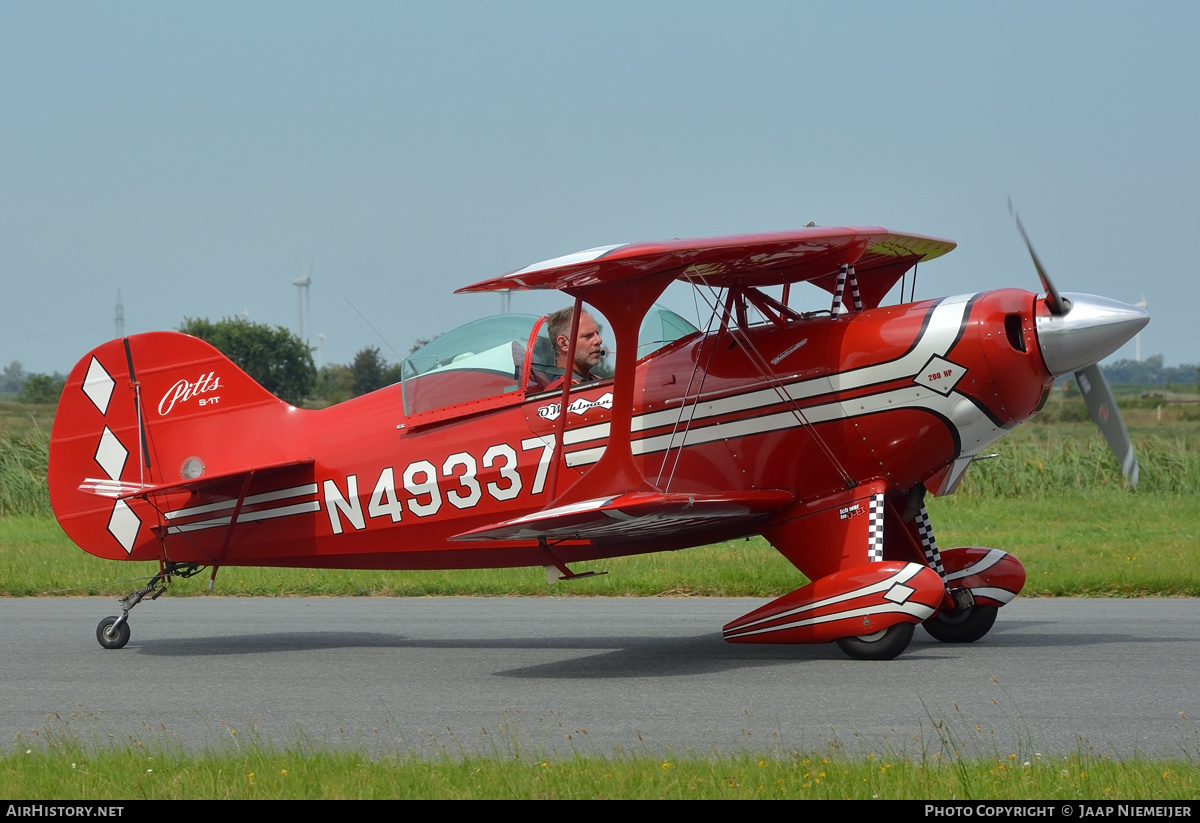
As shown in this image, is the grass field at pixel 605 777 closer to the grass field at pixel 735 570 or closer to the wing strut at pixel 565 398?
the wing strut at pixel 565 398

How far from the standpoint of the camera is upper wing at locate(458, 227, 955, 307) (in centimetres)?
735

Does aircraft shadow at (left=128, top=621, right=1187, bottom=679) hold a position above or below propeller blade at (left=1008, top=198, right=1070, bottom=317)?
below

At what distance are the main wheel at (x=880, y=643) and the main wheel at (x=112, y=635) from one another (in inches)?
215

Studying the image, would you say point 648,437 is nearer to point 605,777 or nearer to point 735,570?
point 605,777

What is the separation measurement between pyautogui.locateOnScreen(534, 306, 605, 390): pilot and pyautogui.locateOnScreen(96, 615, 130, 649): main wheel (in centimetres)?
381

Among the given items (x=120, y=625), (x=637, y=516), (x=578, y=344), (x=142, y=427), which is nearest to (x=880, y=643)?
(x=637, y=516)

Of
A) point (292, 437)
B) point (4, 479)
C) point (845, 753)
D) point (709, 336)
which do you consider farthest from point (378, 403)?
point (4, 479)

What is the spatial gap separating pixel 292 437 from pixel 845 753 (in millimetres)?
5697

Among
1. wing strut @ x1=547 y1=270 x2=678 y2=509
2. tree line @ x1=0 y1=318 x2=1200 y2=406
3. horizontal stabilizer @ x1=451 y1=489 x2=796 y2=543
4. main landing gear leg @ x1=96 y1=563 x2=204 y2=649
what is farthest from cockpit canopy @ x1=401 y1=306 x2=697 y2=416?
tree line @ x1=0 y1=318 x2=1200 y2=406

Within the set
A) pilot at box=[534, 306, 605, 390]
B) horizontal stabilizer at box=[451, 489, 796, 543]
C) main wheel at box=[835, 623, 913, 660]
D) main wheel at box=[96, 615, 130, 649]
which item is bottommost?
main wheel at box=[96, 615, 130, 649]

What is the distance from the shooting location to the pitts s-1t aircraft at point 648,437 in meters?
7.59

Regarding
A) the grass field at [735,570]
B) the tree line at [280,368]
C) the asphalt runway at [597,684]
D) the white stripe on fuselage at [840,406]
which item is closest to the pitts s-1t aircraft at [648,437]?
the white stripe on fuselage at [840,406]

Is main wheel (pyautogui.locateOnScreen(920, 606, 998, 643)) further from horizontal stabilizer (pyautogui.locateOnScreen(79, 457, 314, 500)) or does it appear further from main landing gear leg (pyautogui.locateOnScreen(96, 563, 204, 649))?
main landing gear leg (pyautogui.locateOnScreen(96, 563, 204, 649))

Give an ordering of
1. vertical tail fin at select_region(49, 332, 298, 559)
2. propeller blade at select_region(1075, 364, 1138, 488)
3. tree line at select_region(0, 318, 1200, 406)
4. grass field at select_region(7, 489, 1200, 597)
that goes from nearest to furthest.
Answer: propeller blade at select_region(1075, 364, 1138, 488)
vertical tail fin at select_region(49, 332, 298, 559)
grass field at select_region(7, 489, 1200, 597)
tree line at select_region(0, 318, 1200, 406)
